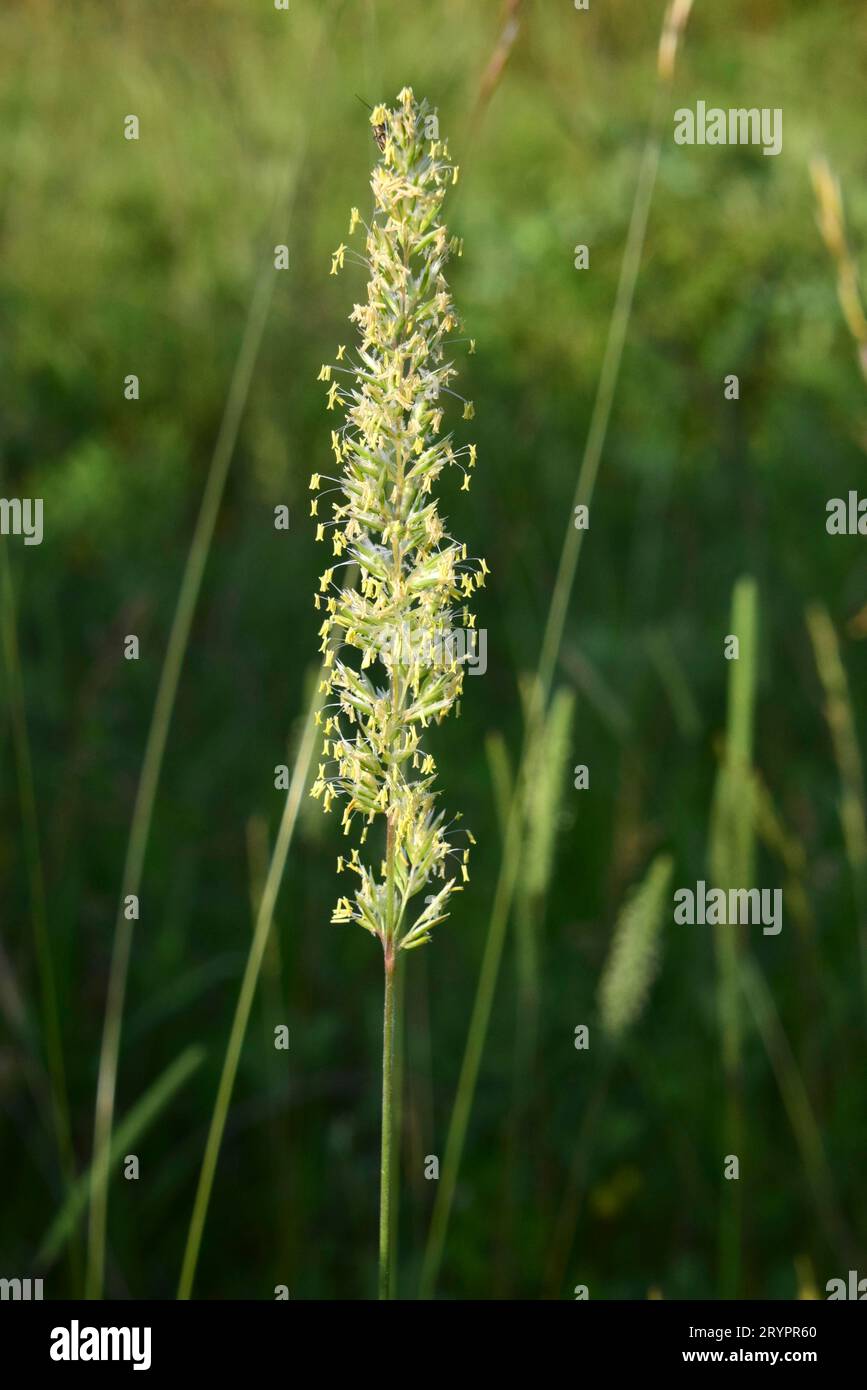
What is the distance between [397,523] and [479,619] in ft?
10.8

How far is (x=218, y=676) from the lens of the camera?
4.02 m

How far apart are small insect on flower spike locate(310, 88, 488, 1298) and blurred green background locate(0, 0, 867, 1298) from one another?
24 centimetres

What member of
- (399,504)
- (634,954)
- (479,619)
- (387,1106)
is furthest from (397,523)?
(479,619)

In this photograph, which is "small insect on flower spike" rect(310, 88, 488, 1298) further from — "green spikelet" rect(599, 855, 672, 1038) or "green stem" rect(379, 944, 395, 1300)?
"green spikelet" rect(599, 855, 672, 1038)

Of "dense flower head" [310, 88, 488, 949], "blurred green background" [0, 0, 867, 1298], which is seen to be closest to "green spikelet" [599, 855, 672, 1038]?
"blurred green background" [0, 0, 867, 1298]

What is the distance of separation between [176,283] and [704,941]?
3840 mm

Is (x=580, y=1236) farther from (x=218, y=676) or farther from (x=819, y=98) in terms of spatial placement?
(x=819, y=98)

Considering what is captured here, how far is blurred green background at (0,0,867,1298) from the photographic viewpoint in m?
2.64

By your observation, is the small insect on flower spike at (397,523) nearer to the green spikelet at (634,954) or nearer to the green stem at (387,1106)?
the green stem at (387,1106)

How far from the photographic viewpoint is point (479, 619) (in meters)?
4.23

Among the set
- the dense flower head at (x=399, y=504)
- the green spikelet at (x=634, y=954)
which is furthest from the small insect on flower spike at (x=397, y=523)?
the green spikelet at (x=634, y=954)

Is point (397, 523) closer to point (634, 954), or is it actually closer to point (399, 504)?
point (399, 504)

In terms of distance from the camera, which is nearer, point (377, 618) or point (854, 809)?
point (377, 618)

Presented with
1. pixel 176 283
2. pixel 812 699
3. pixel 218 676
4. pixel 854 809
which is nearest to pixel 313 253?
pixel 176 283
